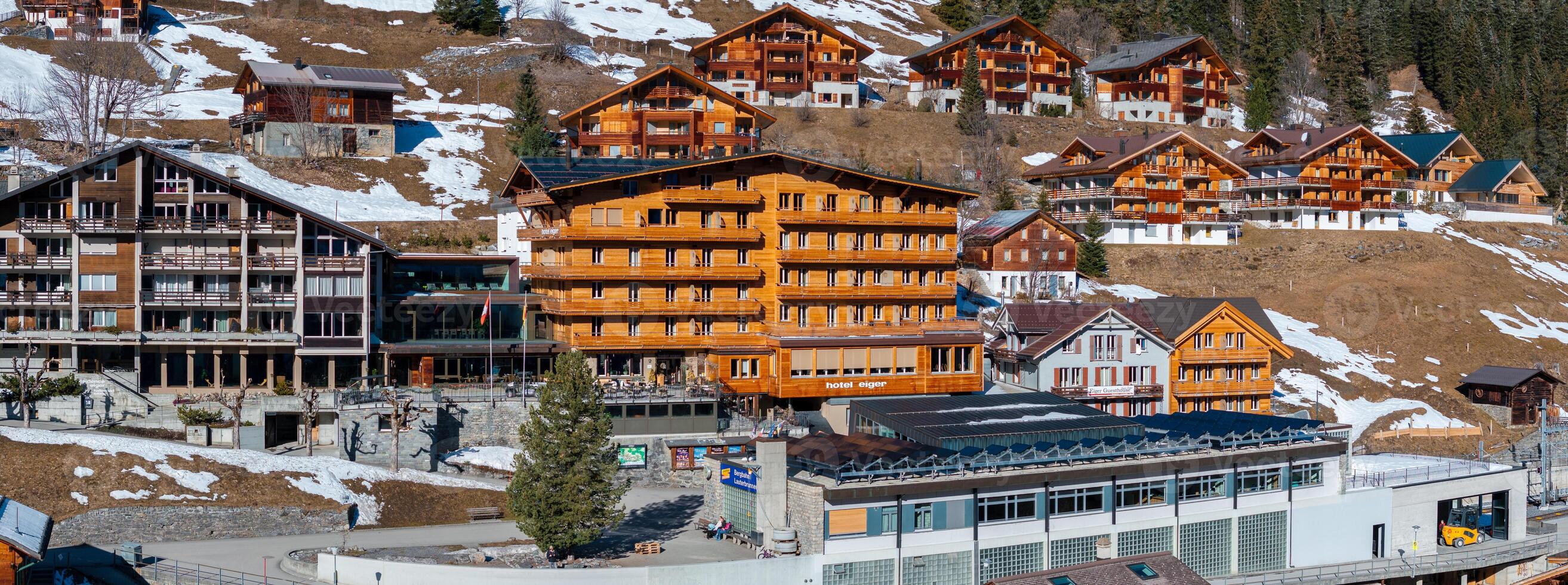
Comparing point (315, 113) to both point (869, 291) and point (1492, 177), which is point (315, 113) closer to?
point (869, 291)

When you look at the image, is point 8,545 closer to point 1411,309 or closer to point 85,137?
point 85,137

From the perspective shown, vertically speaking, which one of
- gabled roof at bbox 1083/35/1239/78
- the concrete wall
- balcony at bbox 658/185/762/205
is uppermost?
gabled roof at bbox 1083/35/1239/78

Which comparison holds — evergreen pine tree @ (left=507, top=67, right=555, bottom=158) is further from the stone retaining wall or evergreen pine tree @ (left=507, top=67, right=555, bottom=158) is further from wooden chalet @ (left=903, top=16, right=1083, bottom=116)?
the stone retaining wall

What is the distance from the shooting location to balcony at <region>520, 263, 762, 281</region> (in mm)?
65750

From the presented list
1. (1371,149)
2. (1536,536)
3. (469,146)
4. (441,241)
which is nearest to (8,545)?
(441,241)

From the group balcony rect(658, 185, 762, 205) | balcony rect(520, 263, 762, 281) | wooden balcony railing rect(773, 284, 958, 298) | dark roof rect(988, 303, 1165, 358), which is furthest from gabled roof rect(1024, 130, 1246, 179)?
balcony rect(520, 263, 762, 281)

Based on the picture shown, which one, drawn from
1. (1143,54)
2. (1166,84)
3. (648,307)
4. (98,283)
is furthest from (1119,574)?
(1143,54)

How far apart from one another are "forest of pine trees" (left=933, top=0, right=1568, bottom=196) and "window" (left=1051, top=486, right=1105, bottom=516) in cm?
8708

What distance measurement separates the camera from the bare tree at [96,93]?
95.8 metres

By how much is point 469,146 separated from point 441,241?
2329 centimetres

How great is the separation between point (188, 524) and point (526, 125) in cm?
5479

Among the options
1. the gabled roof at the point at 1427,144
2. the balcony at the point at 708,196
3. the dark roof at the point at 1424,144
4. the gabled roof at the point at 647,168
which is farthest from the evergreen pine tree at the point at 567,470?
the gabled roof at the point at 1427,144

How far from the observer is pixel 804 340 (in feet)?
220

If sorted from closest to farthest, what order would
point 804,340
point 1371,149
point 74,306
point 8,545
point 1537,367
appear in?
point 8,545 → point 74,306 → point 804,340 → point 1537,367 → point 1371,149
